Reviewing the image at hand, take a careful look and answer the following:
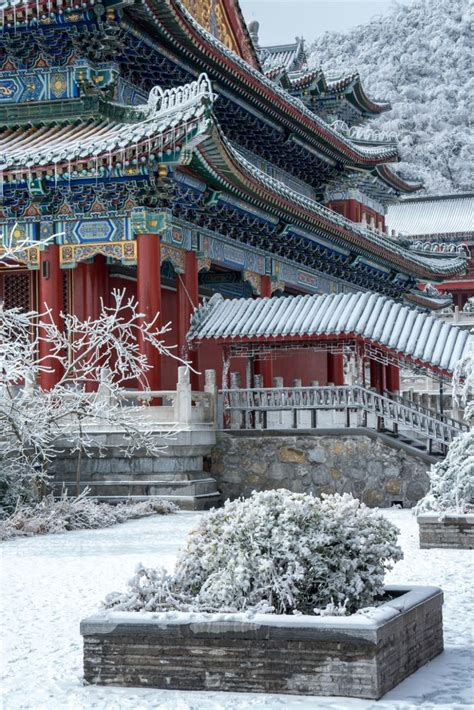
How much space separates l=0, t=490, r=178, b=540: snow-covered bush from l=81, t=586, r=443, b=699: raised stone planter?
364 inches

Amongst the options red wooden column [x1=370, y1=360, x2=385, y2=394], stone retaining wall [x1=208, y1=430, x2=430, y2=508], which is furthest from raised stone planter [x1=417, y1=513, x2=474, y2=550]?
red wooden column [x1=370, y1=360, x2=385, y2=394]

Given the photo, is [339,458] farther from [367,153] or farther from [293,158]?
[367,153]

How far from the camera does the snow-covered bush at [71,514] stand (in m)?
17.4

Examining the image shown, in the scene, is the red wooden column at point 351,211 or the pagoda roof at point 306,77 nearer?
the pagoda roof at point 306,77

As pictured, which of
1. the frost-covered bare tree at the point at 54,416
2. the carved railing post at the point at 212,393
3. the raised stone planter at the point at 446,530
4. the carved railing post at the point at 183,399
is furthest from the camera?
the carved railing post at the point at 212,393

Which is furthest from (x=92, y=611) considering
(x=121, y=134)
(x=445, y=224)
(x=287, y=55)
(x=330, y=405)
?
(x=445, y=224)

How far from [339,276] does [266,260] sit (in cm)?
702

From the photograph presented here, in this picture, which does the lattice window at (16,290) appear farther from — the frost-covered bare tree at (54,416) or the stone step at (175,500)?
the stone step at (175,500)

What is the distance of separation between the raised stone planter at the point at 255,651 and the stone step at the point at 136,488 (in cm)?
1306

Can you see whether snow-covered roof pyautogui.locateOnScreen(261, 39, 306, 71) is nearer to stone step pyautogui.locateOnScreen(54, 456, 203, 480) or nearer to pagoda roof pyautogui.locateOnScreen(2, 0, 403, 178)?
pagoda roof pyautogui.locateOnScreen(2, 0, 403, 178)

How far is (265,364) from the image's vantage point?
29.7 m

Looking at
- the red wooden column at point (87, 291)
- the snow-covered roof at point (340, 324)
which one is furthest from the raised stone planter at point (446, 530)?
the red wooden column at point (87, 291)

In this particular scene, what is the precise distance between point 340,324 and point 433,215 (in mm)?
58636

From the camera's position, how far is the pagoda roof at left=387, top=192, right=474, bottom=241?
7694 centimetres
